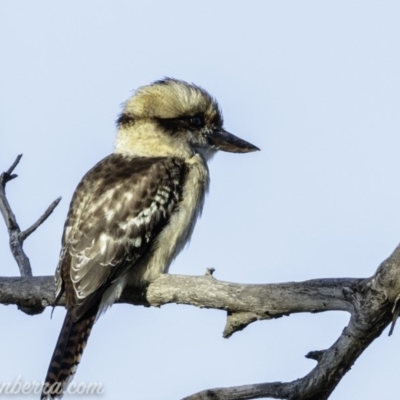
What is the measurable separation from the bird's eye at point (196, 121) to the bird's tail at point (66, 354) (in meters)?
1.85

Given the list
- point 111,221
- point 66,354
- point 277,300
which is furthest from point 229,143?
point 277,300

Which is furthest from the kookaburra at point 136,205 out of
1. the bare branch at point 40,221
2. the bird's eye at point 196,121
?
the bare branch at point 40,221

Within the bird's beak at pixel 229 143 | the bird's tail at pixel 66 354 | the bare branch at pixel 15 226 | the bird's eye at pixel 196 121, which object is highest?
the bird's eye at pixel 196 121

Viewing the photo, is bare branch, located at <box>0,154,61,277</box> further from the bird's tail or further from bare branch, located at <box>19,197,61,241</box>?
the bird's tail

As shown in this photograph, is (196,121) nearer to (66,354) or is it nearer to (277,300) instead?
(66,354)

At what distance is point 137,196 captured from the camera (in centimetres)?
571

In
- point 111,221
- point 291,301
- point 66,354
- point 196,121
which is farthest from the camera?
point 196,121

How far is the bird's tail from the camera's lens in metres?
5.14

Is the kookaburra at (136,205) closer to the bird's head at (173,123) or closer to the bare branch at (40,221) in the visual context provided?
the bird's head at (173,123)

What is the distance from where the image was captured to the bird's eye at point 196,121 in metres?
6.75

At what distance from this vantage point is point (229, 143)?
22.4 feet

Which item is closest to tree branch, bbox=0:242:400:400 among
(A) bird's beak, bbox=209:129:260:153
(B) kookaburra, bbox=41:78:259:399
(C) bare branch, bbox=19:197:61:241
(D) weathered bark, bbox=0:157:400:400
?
(D) weathered bark, bbox=0:157:400:400

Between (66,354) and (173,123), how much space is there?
201cm

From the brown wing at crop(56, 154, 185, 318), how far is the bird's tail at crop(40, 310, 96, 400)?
10 centimetres
